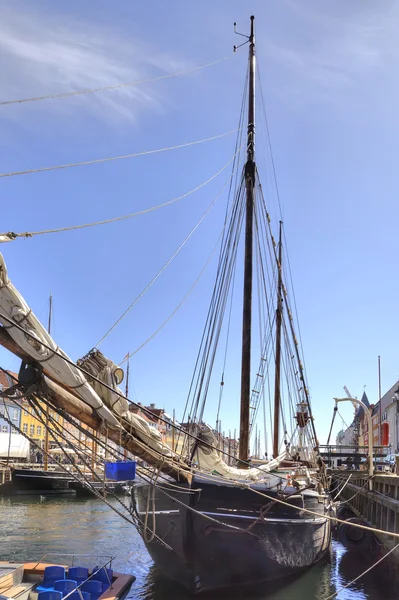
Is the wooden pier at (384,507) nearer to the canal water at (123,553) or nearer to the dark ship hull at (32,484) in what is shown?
the canal water at (123,553)

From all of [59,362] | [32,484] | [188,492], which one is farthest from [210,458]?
[32,484]

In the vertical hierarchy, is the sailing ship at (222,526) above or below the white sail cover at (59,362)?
below

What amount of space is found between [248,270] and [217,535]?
878cm

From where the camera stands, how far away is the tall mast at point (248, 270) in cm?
1627

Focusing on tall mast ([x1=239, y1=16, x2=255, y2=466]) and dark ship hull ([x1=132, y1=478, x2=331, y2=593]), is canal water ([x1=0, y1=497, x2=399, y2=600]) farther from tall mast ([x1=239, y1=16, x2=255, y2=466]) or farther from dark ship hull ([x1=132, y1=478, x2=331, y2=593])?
tall mast ([x1=239, y1=16, x2=255, y2=466])

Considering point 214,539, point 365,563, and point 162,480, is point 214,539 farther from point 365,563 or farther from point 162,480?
point 365,563

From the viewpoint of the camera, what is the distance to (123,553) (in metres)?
21.3

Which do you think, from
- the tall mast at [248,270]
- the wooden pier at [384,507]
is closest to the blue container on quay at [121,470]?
the tall mast at [248,270]

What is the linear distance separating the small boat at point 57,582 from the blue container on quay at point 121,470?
190 centimetres

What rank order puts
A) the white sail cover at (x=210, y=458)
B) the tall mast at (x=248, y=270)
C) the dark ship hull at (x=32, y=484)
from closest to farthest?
the white sail cover at (x=210, y=458)
the tall mast at (x=248, y=270)
the dark ship hull at (x=32, y=484)

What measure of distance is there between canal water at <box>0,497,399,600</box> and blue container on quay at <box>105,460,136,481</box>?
4.52 m

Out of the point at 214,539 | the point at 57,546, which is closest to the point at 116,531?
the point at 57,546

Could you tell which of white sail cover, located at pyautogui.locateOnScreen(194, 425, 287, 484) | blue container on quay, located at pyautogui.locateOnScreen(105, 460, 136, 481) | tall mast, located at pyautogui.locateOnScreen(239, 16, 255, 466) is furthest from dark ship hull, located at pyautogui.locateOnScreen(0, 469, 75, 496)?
blue container on quay, located at pyautogui.locateOnScreen(105, 460, 136, 481)

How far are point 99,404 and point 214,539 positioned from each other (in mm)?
4719
